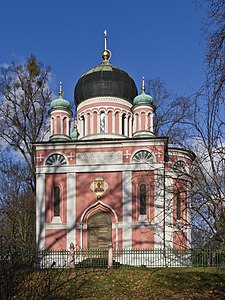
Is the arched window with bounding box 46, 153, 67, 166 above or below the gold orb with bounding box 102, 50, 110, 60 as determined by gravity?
below

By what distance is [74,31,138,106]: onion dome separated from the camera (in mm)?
21656

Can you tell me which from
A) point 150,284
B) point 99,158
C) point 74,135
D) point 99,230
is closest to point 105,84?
point 74,135

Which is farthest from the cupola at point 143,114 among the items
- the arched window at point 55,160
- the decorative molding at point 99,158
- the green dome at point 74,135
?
the green dome at point 74,135

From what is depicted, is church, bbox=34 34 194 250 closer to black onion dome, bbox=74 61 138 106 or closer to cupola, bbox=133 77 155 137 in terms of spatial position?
cupola, bbox=133 77 155 137

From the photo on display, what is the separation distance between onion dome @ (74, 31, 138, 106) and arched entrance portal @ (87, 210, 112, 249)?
22.2ft

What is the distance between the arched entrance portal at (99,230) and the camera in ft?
58.4

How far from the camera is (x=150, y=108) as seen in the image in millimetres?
19797

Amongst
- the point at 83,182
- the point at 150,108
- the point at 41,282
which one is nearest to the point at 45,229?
the point at 83,182

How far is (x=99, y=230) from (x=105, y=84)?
7.87m

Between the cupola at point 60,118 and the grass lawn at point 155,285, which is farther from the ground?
the cupola at point 60,118

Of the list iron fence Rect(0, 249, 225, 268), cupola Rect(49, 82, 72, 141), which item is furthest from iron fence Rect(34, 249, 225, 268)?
cupola Rect(49, 82, 72, 141)

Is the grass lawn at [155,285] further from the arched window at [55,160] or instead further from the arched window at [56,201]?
the arched window at [55,160]

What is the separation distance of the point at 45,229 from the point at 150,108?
747 cm

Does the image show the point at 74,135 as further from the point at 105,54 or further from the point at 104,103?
the point at 105,54
